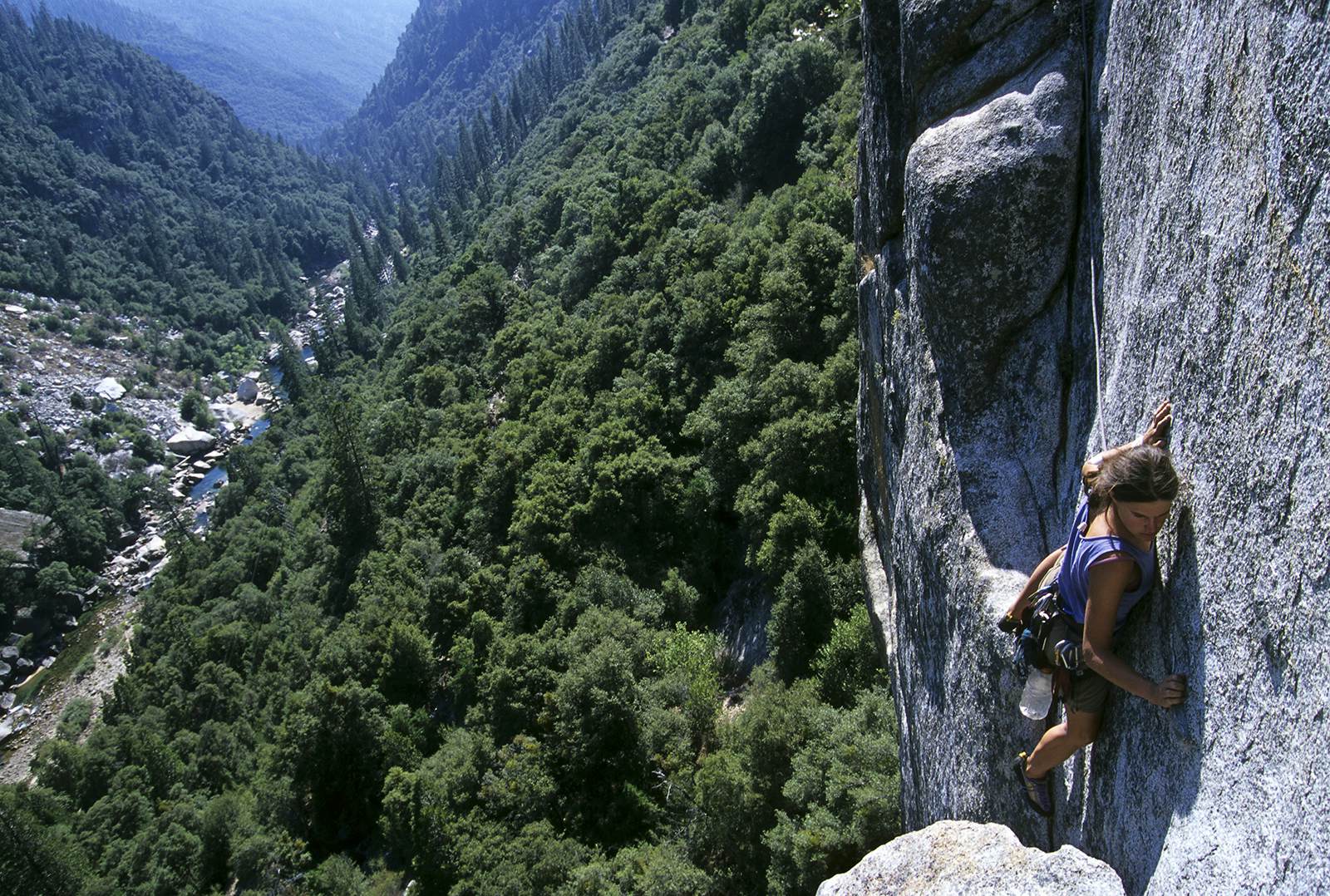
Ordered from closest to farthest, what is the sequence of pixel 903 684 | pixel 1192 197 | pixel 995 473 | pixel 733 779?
pixel 1192 197 < pixel 995 473 < pixel 903 684 < pixel 733 779

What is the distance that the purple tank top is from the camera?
704 centimetres

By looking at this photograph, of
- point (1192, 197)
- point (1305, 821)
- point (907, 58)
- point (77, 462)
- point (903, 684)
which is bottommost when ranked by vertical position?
point (77, 462)

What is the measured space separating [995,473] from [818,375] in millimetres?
21313

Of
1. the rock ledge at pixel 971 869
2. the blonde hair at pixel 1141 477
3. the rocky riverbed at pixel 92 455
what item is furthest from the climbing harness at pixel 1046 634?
the rocky riverbed at pixel 92 455

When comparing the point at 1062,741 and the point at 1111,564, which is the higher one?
the point at 1111,564

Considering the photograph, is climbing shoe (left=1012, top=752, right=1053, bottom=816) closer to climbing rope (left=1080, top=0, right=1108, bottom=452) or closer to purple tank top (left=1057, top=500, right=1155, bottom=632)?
purple tank top (left=1057, top=500, right=1155, bottom=632)

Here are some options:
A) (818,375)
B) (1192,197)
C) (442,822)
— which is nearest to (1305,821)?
(1192,197)

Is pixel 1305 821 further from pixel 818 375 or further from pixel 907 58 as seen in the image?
pixel 818 375

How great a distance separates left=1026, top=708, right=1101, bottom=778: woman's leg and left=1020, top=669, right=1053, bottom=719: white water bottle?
23cm

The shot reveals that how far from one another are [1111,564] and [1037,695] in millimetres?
2259

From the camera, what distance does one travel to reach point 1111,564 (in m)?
6.95

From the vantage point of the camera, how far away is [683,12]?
119 metres

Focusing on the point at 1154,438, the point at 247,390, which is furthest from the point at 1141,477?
the point at 247,390

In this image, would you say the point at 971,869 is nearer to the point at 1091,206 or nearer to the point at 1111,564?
the point at 1111,564
